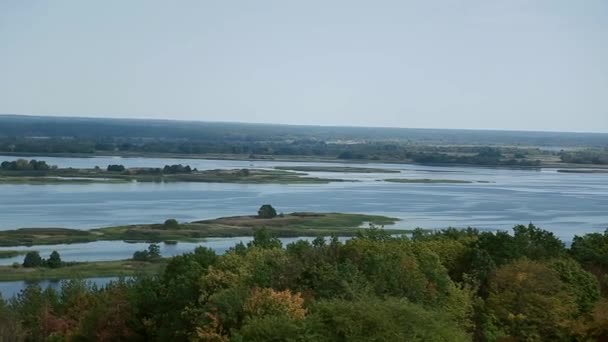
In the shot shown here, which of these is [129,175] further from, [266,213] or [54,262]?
[54,262]

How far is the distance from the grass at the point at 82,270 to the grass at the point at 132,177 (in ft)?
89.1

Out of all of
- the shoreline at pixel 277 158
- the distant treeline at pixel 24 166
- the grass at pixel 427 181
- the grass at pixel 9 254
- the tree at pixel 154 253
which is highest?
the tree at pixel 154 253

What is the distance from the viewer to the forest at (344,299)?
12555 millimetres

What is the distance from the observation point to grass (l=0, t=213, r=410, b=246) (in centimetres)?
3225

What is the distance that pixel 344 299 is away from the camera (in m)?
13.8

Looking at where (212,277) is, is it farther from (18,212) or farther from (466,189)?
(466,189)

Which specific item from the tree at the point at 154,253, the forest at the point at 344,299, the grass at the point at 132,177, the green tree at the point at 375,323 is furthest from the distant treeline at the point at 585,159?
the green tree at the point at 375,323

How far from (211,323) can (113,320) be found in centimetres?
263

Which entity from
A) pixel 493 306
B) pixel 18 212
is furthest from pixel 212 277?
pixel 18 212

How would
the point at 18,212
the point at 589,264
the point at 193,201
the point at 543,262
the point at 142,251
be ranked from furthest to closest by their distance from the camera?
the point at 193,201 → the point at 18,212 → the point at 142,251 → the point at 589,264 → the point at 543,262

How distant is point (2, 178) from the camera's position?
55.0 m

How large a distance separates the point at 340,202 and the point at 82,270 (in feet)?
69.2

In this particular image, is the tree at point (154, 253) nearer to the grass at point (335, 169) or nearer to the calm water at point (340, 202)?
the calm water at point (340, 202)

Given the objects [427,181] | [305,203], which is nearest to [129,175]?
[305,203]
